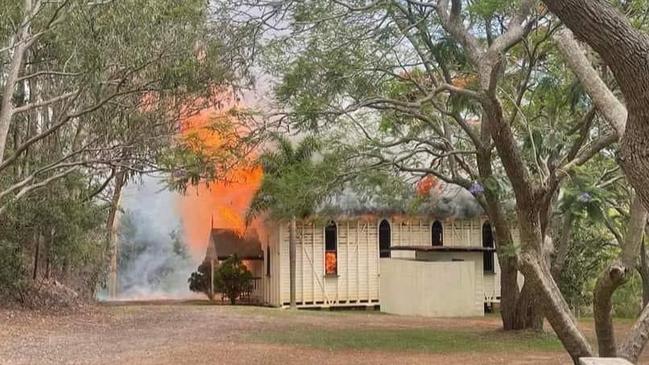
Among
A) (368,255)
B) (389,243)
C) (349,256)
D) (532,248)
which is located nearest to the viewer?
(532,248)

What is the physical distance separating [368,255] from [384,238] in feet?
2.86

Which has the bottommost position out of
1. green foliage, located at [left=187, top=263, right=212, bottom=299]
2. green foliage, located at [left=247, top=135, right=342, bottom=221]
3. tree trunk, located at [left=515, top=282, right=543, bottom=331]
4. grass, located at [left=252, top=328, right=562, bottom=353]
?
grass, located at [left=252, top=328, right=562, bottom=353]

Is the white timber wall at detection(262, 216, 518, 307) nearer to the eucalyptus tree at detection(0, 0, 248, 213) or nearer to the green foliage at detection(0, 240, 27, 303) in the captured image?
the green foliage at detection(0, 240, 27, 303)

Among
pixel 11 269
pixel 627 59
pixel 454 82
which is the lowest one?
pixel 11 269

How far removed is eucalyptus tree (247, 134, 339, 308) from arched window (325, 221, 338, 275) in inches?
51.9

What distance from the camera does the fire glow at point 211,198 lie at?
675 inches

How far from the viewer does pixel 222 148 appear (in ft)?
49.3

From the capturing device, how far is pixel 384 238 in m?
26.6

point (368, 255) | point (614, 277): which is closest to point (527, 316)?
point (614, 277)

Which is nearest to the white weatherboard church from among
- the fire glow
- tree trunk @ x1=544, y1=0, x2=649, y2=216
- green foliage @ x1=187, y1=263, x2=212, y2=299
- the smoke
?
the fire glow

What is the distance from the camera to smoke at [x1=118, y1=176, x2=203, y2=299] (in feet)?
107

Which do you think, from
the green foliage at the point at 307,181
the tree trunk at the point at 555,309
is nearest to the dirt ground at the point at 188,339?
the green foliage at the point at 307,181

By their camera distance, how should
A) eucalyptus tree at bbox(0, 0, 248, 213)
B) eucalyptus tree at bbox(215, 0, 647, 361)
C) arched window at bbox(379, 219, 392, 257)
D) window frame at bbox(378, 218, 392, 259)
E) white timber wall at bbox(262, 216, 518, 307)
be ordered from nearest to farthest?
eucalyptus tree at bbox(215, 0, 647, 361), eucalyptus tree at bbox(0, 0, 248, 213), white timber wall at bbox(262, 216, 518, 307), window frame at bbox(378, 218, 392, 259), arched window at bbox(379, 219, 392, 257)

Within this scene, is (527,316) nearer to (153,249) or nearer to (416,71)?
(416,71)
